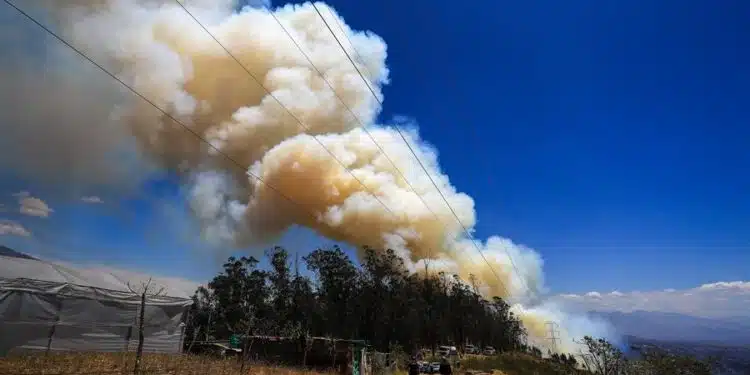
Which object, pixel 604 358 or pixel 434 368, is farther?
pixel 434 368

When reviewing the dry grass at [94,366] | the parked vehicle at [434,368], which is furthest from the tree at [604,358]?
the parked vehicle at [434,368]

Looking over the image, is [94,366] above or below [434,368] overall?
above

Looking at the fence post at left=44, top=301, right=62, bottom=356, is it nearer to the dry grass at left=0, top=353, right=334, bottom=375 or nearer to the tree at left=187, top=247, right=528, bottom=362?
the dry grass at left=0, top=353, right=334, bottom=375

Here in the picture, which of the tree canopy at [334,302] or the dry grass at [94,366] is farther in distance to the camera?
the tree canopy at [334,302]

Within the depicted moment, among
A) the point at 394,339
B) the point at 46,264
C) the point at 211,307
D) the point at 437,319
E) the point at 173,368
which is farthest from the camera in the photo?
the point at 437,319

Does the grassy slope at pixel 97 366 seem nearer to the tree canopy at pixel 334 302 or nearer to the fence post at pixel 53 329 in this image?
the fence post at pixel 53 329

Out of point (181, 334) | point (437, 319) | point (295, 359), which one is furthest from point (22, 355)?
point (437, 319)

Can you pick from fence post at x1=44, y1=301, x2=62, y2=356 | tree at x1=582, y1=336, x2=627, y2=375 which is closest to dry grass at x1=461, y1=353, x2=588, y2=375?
tree at x1=582, y1=336, x2=627, y2=375

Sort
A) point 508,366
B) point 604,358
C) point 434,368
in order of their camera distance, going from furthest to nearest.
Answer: point 508,366 < point 434,368 < point 604,358

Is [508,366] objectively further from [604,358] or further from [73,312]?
[73,312]

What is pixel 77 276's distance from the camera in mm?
26203

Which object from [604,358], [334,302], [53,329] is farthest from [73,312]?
[334,302]

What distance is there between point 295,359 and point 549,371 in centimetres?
4127

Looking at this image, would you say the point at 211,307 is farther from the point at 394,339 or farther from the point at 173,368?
the point at 173,368
